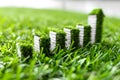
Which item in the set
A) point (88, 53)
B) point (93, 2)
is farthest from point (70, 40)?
point (93, 2)

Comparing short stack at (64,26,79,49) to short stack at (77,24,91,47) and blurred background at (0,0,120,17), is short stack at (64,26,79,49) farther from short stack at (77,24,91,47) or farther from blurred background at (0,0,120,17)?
blurred background at (0,0,120,17)

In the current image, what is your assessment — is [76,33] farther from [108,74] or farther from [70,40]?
[108,74]

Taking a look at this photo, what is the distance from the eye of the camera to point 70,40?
2068mm

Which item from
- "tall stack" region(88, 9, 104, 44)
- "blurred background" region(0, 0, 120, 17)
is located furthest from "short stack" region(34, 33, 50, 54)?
"blurred background" region(0, 0, 120, 17)

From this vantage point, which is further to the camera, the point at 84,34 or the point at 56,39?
the point at 84,34

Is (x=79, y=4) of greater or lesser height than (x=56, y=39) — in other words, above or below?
below

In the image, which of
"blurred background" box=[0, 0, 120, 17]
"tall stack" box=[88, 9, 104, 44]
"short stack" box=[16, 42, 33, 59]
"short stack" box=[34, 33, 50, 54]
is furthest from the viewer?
"blurred background" box=[0, 0, 120, 17]

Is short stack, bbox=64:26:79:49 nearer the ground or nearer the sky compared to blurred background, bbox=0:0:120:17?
nearer the sky

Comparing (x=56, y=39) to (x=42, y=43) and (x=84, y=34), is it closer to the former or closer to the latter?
(x=42, y=43)

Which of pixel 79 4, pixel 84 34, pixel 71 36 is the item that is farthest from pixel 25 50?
pixel 79 4

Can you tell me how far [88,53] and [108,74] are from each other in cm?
44

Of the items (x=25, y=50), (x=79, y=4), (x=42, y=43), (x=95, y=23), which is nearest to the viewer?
(x=25, y=50)

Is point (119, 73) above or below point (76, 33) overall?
below

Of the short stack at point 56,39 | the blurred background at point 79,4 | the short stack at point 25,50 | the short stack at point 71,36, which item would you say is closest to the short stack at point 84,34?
the short stack at point 71,36
